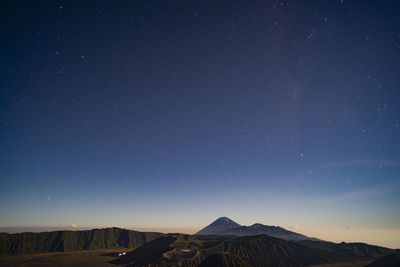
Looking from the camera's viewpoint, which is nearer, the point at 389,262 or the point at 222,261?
the point at 222,261

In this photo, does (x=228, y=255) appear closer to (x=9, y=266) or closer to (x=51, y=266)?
(x=51, y=266)

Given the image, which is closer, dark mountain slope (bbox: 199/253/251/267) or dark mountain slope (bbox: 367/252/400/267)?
dark mountain slope (bbox: 199/253/251/267)

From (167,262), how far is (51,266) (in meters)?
109

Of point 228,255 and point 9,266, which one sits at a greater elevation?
point 228,255

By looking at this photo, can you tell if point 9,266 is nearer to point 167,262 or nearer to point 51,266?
point 51,266

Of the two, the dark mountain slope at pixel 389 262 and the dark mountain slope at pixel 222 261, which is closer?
the dark mountain slope at pixel 222 261

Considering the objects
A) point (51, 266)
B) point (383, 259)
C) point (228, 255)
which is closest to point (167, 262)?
point (228, 255)

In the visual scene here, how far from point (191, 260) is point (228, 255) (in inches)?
2501

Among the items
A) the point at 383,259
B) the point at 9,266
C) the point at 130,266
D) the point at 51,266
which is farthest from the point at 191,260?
the point at 9,266

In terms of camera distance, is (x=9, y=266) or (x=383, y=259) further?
(x=9, y=266)

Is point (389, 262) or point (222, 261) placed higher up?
point (222, 261)

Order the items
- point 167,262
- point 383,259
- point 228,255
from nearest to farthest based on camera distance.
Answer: point 228,255
point 383,259
point 167,262

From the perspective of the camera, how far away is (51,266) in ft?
655

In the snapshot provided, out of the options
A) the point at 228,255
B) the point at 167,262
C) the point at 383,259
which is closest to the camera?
the point at 228,255
